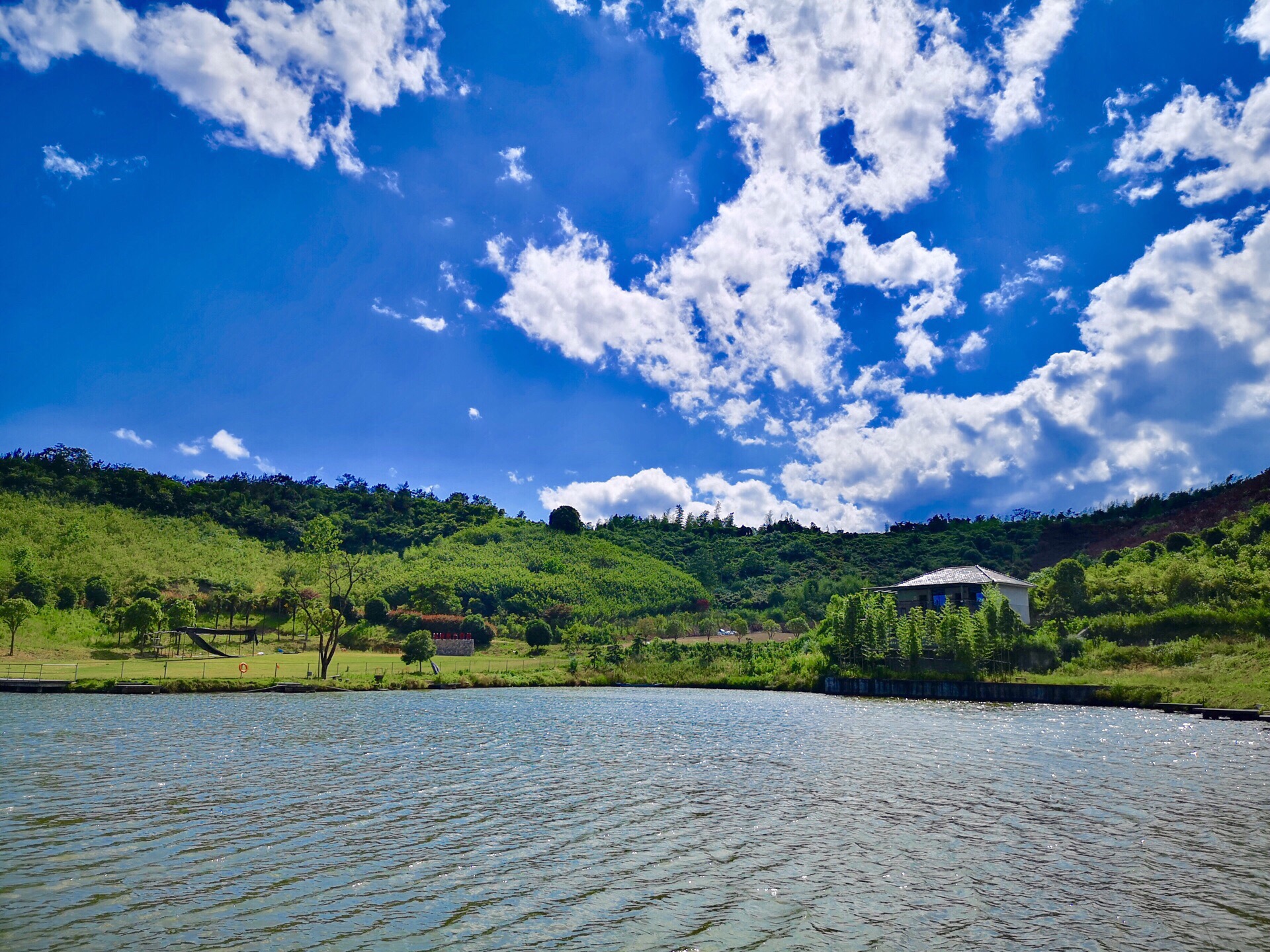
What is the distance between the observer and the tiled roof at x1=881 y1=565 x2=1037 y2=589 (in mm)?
81688

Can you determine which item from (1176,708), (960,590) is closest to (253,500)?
(960,590)

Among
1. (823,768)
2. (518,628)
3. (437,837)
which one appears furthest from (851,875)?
(518,628)

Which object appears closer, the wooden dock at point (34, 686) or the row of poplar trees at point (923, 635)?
the wooden dock at point (34, 686)

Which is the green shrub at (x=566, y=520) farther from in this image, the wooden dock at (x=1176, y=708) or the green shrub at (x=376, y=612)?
the wooden dock at (x=1176, y=708)

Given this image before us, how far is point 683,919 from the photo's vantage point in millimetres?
10719

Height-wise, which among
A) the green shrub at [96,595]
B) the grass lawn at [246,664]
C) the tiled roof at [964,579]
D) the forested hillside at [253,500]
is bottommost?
the grass lawn at [246,664]

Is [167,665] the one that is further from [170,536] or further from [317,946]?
[170,536]

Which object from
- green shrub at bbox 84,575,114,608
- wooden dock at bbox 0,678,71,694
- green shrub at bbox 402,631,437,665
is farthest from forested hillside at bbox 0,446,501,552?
wooden dock at bbox 0,678,71,694

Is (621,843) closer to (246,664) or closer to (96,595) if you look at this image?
(246,664)

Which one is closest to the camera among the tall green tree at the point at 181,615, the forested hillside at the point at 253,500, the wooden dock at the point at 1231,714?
the wooden dock at the point at 1231,714

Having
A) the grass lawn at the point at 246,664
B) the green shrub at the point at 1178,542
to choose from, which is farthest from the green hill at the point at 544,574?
the green shrub at the point at 1178,542

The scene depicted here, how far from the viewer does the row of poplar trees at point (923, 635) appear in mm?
65125

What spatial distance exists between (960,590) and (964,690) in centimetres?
2607

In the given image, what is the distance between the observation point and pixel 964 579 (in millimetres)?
82812
